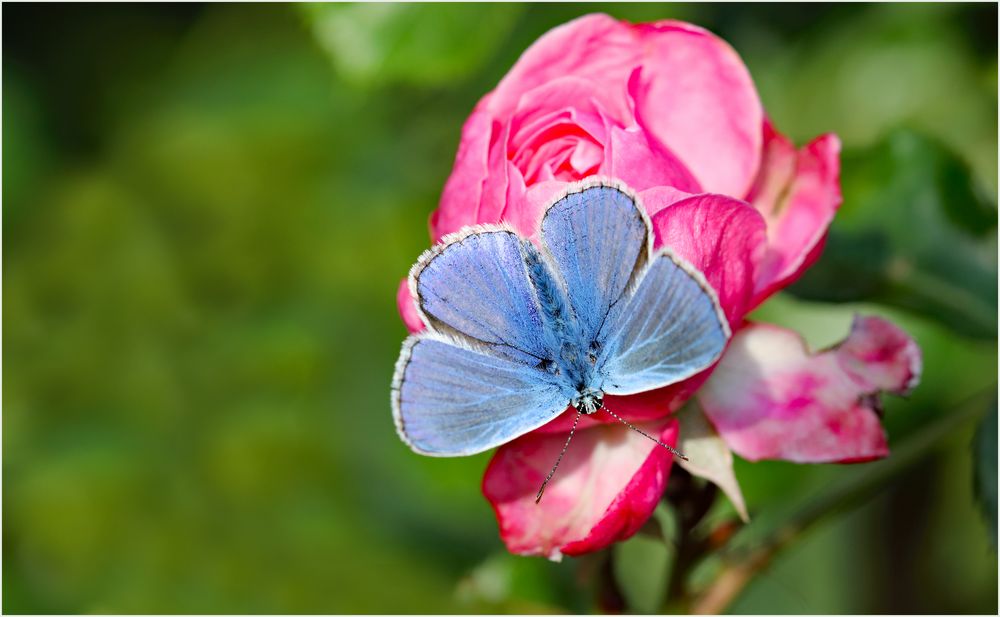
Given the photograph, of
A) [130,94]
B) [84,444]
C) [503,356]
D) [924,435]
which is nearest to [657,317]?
[503,356]

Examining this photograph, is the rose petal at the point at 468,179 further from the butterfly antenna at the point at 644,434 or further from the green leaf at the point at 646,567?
the green leaf at the point at 646,567

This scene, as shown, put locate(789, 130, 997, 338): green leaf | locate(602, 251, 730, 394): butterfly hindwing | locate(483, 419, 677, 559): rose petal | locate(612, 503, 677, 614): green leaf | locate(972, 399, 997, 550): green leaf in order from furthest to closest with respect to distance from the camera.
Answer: locate(612, 503, 677, 614): green leaf < locate(789, 130, 997, 338): green leaf < locate(972, 399, 997, 550): green leaf < locate(483, 419, 677, 559): rose petal < locate(602, 251, 730, 394): butterfly hindwing

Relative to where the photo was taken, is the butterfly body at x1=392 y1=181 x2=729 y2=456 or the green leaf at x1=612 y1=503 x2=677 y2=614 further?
the green leaf at x1=612 y1=503 x2=677 y2=614

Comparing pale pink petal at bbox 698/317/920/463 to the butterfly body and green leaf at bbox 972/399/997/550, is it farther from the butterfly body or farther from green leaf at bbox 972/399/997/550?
green leaf at bbox 972/399/997/550

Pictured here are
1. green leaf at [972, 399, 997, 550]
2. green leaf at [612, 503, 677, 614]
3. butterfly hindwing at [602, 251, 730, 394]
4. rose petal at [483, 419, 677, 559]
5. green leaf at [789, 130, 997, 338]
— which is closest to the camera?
butterfly hindwing at [602, 251, 730, 394]

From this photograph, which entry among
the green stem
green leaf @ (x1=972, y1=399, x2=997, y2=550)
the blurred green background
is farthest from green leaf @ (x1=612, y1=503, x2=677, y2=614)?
green leaf @ (x1=972, y1=399, x2=997, y2=550)

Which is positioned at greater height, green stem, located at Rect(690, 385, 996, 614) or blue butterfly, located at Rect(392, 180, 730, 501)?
blue butterfly, located at Rect(392, 180, 730, 501)
